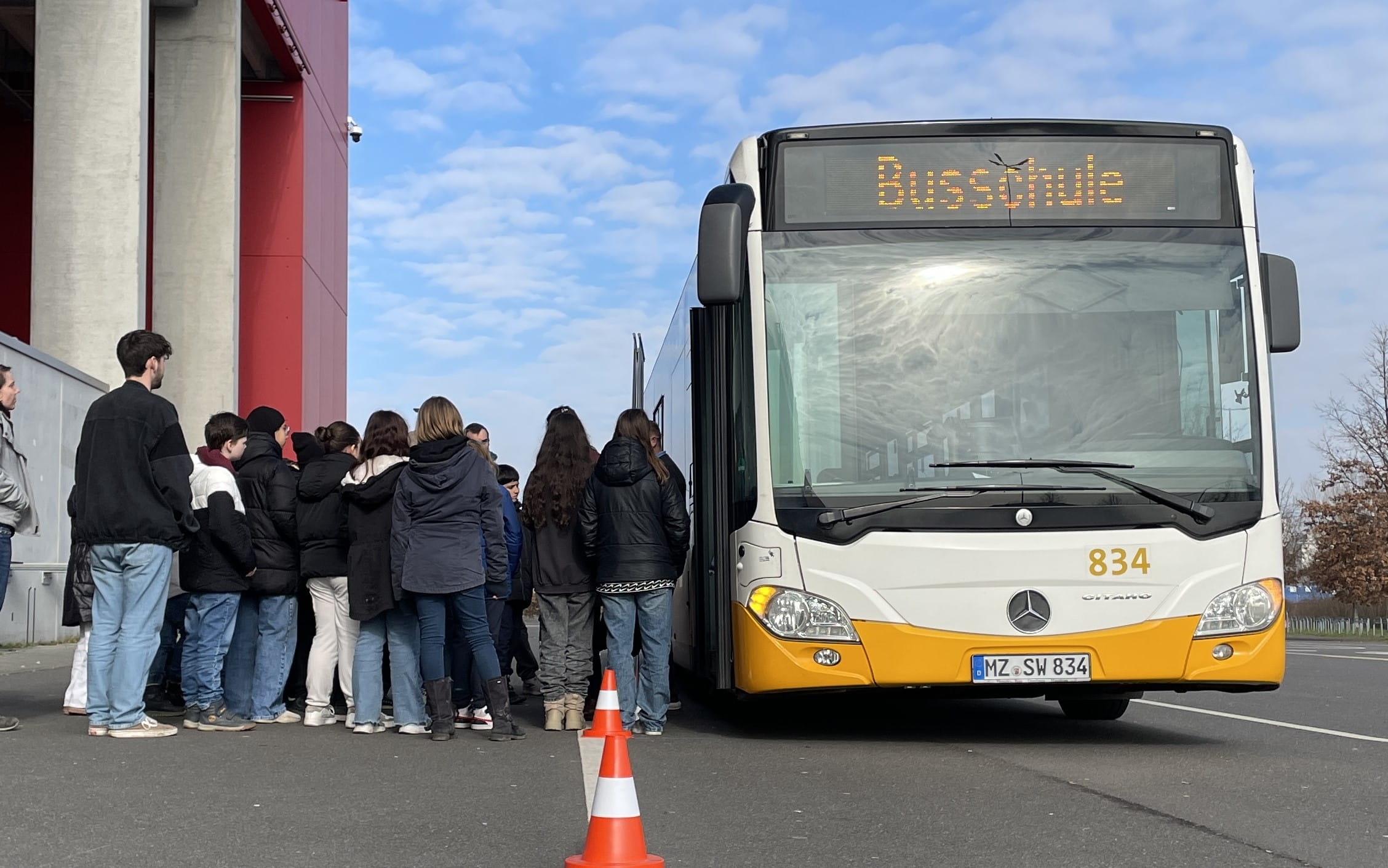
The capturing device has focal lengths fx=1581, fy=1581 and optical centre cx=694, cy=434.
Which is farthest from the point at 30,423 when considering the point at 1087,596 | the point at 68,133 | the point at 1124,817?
the point at 1124,817

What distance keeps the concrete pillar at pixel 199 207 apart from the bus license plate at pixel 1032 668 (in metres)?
19.4

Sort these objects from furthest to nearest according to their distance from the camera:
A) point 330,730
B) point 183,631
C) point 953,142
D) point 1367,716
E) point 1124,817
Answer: point 1367,716
point 183,631
point 330,730
point 953,142
point 1124,817

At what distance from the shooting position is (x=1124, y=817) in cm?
582

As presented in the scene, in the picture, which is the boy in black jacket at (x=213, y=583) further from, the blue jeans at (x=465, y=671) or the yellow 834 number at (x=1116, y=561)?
the yellow 834 number at (x=1116, y=561)

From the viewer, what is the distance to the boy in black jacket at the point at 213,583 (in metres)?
8.74

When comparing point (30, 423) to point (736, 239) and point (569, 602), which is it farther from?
point (736, 239)

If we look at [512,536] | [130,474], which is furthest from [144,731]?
[512,536]

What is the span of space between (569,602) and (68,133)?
13.5 metres

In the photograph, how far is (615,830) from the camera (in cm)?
441

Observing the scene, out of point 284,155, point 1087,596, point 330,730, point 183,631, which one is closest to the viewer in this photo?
point 1087,596

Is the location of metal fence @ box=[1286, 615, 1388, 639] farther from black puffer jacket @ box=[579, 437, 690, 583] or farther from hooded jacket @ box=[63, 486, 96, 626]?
hooded jacket @ box=[63, 486, 96, 626]

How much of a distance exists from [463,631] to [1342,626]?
2122 inches

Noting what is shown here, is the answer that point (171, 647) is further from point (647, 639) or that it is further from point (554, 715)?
point (647, 639)

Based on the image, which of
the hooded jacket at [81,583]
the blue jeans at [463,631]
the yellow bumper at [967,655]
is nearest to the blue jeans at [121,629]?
the hooded jacket at [81,583]
